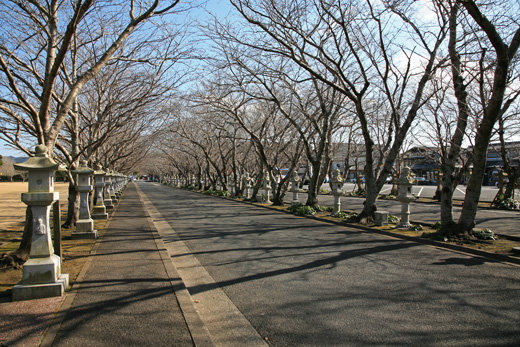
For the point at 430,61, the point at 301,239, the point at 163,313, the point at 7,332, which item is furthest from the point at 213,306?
the point at 430,61

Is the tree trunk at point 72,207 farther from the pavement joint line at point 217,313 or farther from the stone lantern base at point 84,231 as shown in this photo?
the pavement joint line at point 217,313

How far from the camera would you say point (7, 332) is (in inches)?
151

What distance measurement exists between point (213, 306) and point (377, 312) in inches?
89.1

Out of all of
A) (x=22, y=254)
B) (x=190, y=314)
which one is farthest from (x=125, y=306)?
(x=22, y=254)

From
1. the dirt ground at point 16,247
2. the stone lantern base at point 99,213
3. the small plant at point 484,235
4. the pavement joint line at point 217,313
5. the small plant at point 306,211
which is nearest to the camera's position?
the pavement joint line at point 217,313

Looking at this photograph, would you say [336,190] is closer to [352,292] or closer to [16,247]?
[352,292]

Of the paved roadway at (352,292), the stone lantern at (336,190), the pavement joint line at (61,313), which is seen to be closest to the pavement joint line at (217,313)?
the paved roadway at (352,292)

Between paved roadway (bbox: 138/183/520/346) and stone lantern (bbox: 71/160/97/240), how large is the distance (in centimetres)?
227

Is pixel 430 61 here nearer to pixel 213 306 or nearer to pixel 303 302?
pixel 303 302

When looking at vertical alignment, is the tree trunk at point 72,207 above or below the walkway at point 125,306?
above

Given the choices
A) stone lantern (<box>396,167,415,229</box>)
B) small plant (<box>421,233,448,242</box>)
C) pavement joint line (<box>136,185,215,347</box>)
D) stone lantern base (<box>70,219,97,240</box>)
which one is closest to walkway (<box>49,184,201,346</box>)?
pavement joint line (<box>136,185,215,347</box>)

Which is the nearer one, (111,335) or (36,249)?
(111,335)

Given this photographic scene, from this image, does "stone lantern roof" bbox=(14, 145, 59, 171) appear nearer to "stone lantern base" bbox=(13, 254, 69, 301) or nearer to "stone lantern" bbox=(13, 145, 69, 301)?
"stone lantern" bbox=(13, 145, 69, 301)

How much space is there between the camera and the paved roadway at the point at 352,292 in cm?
404
